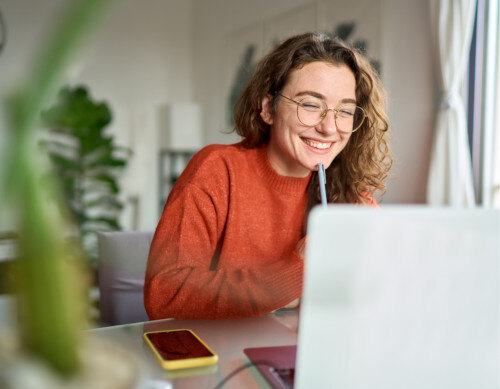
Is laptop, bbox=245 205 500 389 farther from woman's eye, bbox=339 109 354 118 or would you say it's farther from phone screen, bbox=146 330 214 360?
woman's eye, bbox=339 109 354 118

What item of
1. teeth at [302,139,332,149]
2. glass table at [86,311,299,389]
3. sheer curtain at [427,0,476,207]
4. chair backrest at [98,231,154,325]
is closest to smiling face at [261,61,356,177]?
teeth at [302,139,332,149]

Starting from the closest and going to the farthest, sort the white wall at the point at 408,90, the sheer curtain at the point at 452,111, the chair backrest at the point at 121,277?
the chair backrest at the point at 121,277 < the sheer curtain at the point at 452,111 < the white wall at the point at 408,90

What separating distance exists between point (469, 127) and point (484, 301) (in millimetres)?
2305

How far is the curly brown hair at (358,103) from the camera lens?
4.51 feet

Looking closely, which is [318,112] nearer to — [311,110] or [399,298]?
[311,110]

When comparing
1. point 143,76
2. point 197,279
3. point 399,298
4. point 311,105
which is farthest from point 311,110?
point 143,76

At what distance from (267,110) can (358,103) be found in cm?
26

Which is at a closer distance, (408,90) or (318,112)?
(318,112)

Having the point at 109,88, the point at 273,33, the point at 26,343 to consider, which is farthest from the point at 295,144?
the point at 109,88

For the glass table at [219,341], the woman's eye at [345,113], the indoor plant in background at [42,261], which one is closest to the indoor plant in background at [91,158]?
the woman's eye at [345,113]

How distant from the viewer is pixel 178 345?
84 centimetres

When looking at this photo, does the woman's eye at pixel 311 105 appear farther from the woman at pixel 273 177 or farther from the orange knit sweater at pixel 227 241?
the orange knit sweater at pixel 227 241

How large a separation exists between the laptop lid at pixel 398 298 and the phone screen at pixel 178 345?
353 millimetres

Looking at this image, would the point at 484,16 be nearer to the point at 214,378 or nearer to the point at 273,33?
the point at 273,33
